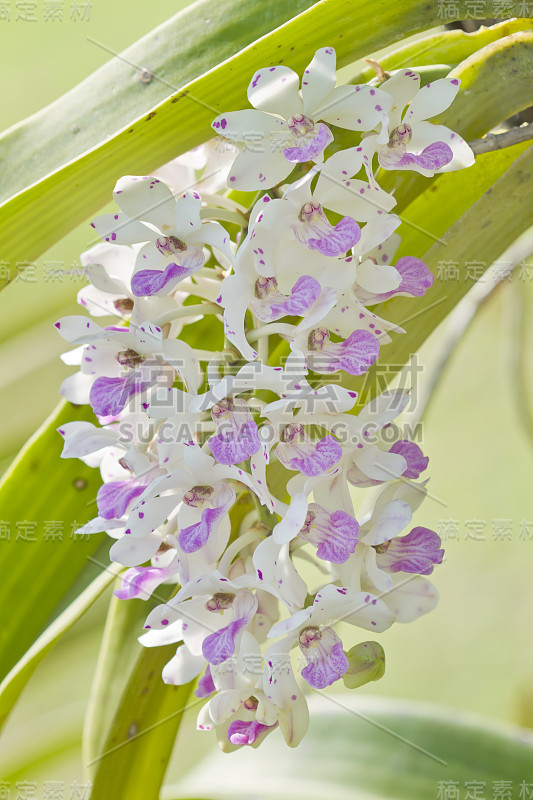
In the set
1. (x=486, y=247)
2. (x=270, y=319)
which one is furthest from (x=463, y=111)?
(x=270, y=319)

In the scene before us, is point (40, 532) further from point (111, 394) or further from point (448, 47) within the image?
point (448, 47)

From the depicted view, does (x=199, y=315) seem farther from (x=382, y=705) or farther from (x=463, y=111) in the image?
(x=382, y=705)

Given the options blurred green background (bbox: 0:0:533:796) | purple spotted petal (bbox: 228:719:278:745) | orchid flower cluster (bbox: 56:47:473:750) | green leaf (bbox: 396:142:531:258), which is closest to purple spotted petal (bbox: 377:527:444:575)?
orchid flower cluster (bbox: 56:47:473:750)

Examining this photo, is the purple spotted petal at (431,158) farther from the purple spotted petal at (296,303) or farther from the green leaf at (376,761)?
the green leaf at (376,761)

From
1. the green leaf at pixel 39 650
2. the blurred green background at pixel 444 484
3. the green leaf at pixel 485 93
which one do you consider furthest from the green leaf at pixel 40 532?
the blurred green background at pixel 444 484

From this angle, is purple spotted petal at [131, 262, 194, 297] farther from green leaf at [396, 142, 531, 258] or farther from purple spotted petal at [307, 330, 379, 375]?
green leaf at [396, 142, 531, 258]

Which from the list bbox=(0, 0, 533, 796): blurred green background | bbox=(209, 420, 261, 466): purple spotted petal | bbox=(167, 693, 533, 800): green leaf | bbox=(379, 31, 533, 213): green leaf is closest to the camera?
bbox=(209, 420, 261, 466): purple spotted petal
